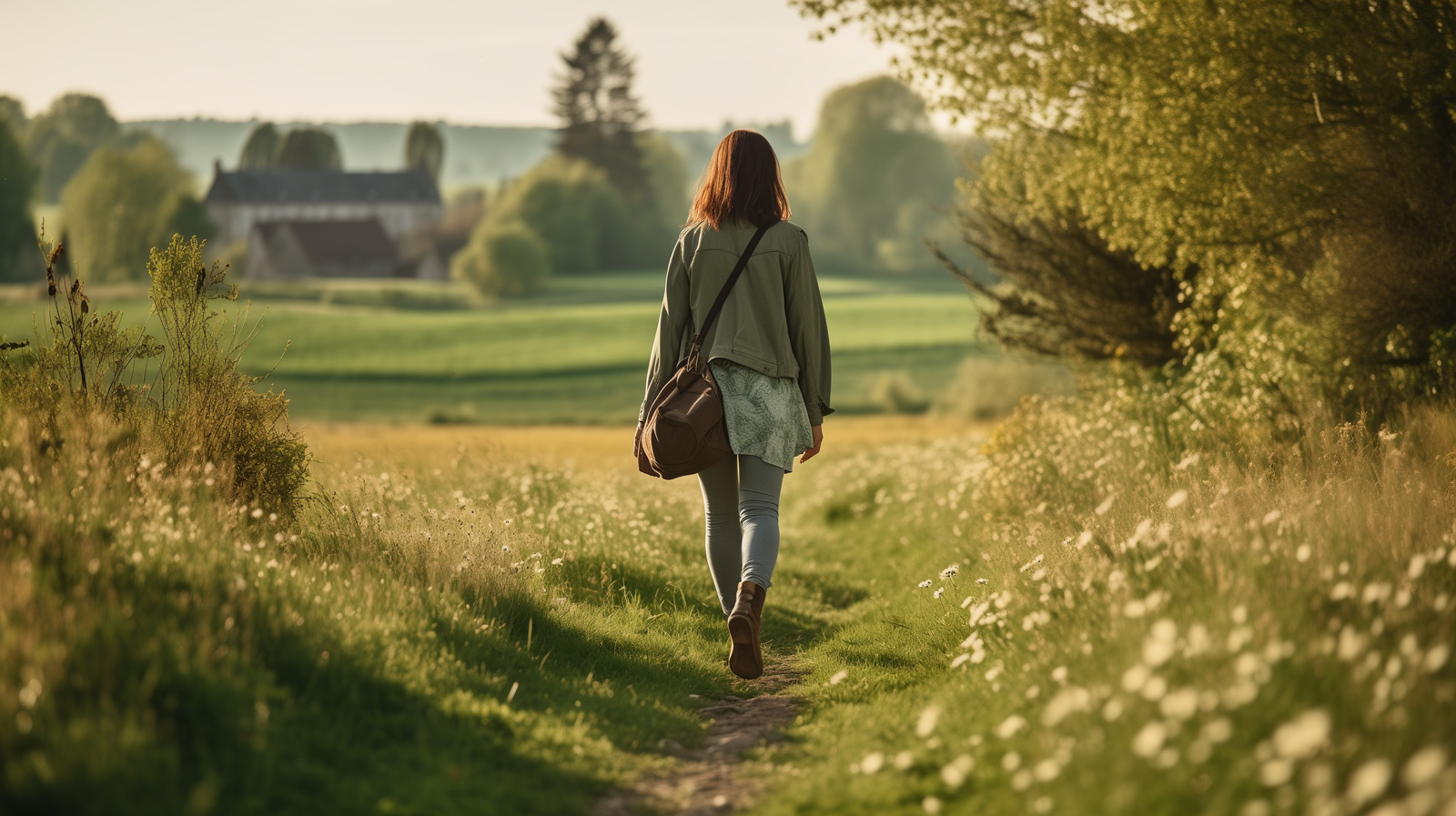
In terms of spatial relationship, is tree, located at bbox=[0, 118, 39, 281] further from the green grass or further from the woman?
the woman

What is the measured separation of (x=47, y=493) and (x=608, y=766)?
2658 millimetres

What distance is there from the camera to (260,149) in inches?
3836

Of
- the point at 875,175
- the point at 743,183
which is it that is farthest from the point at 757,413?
the point at 875,175

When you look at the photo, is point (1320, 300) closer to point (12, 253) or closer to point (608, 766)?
point (608, 766)

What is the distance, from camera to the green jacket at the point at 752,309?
18.4 feet

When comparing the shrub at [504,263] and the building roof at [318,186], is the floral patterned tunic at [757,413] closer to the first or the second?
the shrub at [504,263]

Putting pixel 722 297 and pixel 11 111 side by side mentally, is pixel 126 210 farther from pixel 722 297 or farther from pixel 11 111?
pixel 722 297

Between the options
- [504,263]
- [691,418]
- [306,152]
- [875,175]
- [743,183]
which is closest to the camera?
[691,418]

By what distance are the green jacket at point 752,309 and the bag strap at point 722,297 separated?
28 millimetres

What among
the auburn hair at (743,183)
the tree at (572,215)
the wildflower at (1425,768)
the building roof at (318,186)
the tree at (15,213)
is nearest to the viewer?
the wildflower at (1425,768)

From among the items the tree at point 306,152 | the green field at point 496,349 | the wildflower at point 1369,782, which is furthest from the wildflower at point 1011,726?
the tree at point 306,152

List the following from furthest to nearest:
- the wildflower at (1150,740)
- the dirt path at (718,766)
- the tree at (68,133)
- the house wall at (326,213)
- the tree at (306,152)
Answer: the tree at (306,152)
the house wall at (326,213)
the tree at (68,133)
the dirt path at (718,766)
the wildflower at (1150,740)

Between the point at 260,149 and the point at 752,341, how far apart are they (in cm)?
10224

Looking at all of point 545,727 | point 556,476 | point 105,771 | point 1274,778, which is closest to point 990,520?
point 556,476
